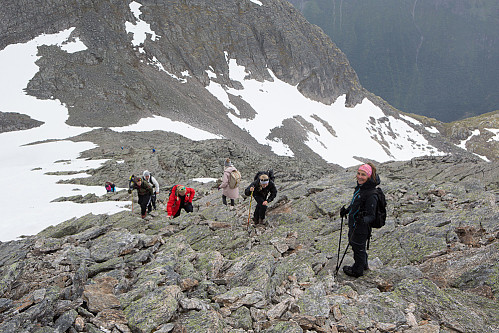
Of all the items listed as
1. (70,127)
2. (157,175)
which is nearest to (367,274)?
(157,175)

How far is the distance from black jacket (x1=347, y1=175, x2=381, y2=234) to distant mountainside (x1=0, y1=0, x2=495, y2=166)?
167ft

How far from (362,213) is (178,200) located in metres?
8.01

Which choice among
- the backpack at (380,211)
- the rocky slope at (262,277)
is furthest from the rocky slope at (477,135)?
the backpack at (380,211)

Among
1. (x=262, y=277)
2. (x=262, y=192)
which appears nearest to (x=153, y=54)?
(x=262, y=192)

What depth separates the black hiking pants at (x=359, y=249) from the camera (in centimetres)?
647

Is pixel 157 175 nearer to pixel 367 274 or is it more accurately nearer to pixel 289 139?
pixel 367 274

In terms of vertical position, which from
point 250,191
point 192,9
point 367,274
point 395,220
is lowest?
point 367,274

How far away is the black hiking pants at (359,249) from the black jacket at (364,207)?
0.12 metres

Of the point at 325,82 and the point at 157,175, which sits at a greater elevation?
the point at 325,82

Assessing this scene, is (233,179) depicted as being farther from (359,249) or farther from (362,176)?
(362,176)

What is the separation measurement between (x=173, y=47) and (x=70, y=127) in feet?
134

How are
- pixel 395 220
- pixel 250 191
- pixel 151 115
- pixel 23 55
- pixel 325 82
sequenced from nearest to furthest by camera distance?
pixel 395 220 → pixel 250 191 → pixel 151 115 → pixel 23 55 → pixel 325 82

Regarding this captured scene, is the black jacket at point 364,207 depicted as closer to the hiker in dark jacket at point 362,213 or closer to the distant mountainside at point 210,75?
the hiker in dark jacket at point 362,213

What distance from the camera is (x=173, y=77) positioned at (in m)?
72.2
